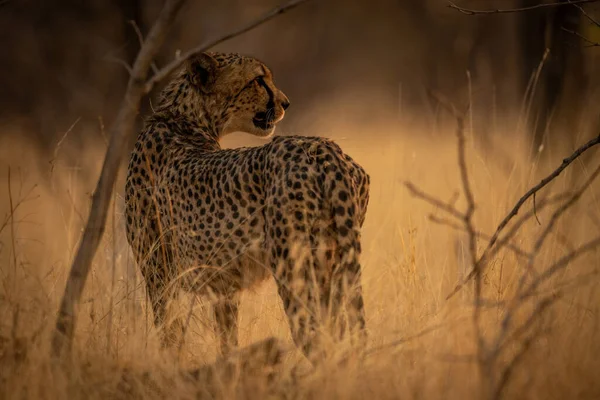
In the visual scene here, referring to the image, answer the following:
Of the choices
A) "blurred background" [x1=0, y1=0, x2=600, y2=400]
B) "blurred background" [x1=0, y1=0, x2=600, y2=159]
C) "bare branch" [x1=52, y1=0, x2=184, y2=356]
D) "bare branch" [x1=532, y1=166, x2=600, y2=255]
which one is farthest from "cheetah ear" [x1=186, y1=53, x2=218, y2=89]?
"blurred background" [x1=0, y1=0, x2=600, y2=159]

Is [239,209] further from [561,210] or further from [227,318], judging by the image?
[561,210]

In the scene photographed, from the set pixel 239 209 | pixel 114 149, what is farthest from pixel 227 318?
pixel 114 149

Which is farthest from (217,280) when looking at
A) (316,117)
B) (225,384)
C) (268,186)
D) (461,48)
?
(461,48)

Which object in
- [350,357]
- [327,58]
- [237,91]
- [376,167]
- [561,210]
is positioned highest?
[327,58]

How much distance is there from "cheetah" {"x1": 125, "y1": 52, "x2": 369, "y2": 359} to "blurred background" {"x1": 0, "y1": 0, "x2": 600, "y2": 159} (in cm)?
341

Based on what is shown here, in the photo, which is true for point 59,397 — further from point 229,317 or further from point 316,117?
point 316,117

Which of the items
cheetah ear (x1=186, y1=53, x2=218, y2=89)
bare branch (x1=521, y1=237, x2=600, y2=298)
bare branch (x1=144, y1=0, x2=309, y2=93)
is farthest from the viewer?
cheetah ear (x1=186, y1=53, x2=218, y2=89)

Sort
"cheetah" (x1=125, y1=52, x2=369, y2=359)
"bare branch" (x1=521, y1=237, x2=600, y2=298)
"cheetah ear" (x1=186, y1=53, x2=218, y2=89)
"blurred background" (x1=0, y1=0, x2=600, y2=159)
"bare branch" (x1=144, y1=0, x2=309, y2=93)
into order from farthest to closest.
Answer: "blurred background" (x1=0, y1=0, x2=600, y2=159) → "cheetah ear" (x1=186, y1=53, x2=218, y2=89) → "cheetah" (x1=125, y1=52, x2=369, y2=359) → "bare branch" (x1=144, y1=0, x2=309, y2=93) → "bare branch" (x1=521, y1=237, x2=600, y2=298)

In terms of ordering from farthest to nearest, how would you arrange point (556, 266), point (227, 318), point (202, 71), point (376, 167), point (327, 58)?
point (327, 58) < point (376, 167) < point (202, 71) < point (227, 318) < point (556, 266)

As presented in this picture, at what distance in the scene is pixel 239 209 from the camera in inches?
114

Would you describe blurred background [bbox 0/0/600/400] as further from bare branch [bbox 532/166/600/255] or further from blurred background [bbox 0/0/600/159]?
bare branch [bbox 532/166/600/255]

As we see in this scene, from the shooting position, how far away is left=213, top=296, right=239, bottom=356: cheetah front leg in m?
3.15

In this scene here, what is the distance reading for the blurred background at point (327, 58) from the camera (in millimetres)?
8961

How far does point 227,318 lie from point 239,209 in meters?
0.52
